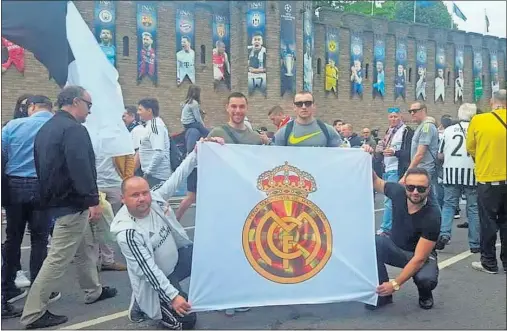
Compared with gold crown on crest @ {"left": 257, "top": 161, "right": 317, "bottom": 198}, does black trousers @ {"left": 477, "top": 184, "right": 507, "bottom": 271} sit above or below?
below

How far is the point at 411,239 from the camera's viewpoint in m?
4.48

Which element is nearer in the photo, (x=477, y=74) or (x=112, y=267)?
(x=112, y=267)

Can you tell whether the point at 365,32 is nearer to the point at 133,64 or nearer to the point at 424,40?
the point at 424,40

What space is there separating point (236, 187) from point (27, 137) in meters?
1.86

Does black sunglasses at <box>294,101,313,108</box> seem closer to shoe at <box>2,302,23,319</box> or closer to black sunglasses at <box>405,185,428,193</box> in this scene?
black sunglasses at <box>405,185,428,193</box>

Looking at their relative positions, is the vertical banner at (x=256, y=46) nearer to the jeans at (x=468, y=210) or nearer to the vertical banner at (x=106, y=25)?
the vertical banner at (x=106, y=25)

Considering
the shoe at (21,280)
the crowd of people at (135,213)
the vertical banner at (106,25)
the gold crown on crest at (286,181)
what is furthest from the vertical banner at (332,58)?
the gold crown on crest at (286,181)

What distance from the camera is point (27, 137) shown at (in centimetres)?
465

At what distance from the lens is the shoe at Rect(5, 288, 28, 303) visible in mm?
4527

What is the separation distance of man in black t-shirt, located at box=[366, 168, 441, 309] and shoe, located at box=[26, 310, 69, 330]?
2.30m

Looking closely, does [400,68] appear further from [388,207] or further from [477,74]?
[388,207]

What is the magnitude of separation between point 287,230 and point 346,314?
79cm

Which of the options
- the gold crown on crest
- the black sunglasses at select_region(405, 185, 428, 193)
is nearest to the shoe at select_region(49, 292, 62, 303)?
the gold crown on crest

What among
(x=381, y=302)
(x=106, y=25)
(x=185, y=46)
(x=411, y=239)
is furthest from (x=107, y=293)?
(x=185, y=46)
